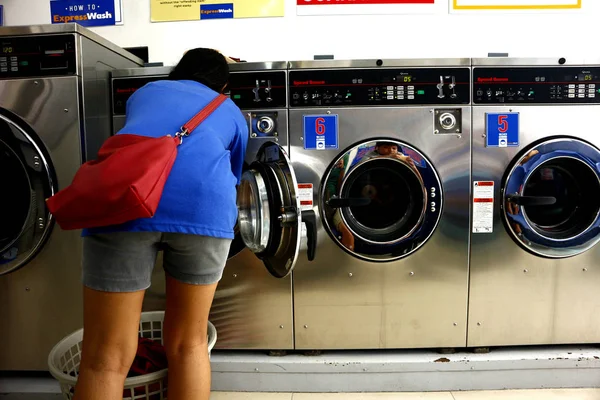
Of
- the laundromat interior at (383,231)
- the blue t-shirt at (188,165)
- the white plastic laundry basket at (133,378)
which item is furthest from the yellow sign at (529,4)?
the white plastic laundry basket at (133,378)

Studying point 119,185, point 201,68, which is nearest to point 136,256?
point 119,185

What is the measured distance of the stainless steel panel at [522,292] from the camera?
69.5 inches

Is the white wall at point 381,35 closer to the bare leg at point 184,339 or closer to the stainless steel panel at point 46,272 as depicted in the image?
the stainless steel panel at point 46,272

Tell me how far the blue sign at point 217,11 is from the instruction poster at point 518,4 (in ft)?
4.13

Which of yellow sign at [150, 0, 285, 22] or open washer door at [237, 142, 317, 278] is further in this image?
yellow sign at [150, 0, 285, 22]

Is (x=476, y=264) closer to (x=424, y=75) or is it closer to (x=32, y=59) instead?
(x=424, y=75)

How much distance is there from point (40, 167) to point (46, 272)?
1.45ft

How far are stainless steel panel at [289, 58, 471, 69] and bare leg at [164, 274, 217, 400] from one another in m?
1.05

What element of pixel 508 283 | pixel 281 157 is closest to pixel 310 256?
pixel 281 157

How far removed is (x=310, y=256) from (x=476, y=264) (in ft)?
2.81

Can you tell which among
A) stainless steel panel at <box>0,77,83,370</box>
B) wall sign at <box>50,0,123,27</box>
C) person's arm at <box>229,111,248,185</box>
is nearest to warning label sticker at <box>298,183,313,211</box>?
person's arm at <box>229,111,248,185</box>

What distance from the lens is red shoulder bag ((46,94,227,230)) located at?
0.94 metres

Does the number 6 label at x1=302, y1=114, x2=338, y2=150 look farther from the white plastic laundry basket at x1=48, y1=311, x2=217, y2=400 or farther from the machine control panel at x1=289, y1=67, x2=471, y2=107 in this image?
the white plastic laundry basket at x1=48, y1=311, x2=217, y2=400

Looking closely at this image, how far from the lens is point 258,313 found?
1799 millimetres
